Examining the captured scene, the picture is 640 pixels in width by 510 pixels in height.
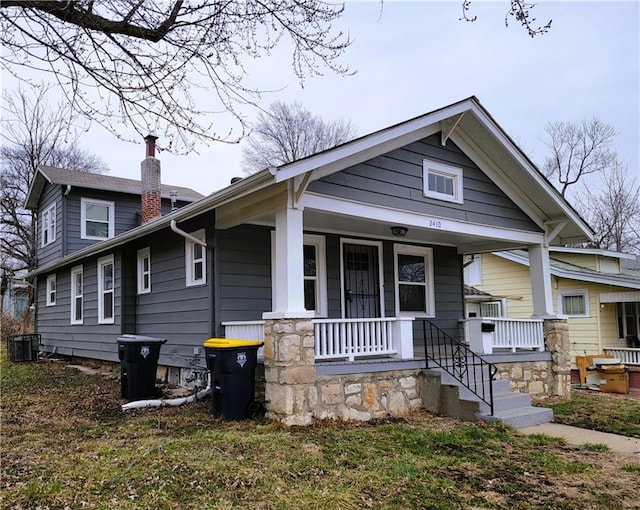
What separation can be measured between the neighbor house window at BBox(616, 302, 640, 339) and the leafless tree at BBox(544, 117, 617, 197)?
1544 cm

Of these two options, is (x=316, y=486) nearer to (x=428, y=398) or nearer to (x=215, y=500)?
(x=215, y=500)

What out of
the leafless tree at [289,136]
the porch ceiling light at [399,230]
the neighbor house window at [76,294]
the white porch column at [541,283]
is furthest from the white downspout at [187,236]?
the leafless tree at [289,136]

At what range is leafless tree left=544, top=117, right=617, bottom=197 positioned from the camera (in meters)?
28.3

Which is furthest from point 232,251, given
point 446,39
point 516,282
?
point 516,282

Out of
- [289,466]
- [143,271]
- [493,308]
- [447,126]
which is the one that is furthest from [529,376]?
[493,308]

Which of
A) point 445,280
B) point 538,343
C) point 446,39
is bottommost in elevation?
point 538,343

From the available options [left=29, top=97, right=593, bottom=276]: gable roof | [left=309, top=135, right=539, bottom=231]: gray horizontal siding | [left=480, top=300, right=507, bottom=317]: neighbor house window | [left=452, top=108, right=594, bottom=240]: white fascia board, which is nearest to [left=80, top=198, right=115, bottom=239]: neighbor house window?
[left=29, top=97, right=593, bottom=276]: gable roof

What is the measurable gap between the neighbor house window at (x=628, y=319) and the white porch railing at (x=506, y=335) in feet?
21.8

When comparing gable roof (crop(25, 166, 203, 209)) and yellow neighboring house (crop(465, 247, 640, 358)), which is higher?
gable roof (crop(25, 166, 203, 209))

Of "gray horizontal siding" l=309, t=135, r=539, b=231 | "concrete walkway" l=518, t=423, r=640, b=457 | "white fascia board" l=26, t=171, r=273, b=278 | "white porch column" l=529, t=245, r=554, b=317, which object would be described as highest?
"gray horizontal siding" l=309, t=135, r=539, b=231

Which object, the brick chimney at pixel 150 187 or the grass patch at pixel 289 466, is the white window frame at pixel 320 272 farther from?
the brick chimney at pixel 150 187

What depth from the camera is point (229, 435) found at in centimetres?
579

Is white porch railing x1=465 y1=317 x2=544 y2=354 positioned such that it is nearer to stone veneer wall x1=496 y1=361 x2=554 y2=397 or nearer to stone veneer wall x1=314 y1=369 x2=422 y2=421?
stone veneer wall x1=496 y1=361 x2=554 y2=397

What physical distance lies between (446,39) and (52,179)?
13.6m
